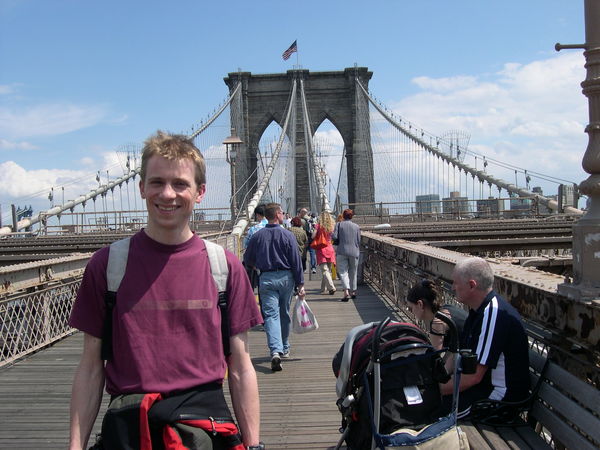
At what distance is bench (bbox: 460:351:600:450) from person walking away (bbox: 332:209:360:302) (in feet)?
20.5

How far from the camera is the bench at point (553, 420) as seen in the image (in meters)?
2.52

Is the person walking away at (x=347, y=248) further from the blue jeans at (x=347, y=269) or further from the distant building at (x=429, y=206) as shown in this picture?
the distant building at (x=429, y=206)

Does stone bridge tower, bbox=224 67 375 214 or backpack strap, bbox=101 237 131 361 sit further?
stone bridge tower, bbox=224 67 375 214

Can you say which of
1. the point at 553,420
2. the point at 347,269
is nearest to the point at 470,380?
the point at 553,420

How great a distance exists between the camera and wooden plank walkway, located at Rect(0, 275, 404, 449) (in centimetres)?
406

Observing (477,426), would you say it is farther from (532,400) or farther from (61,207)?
(61,207)

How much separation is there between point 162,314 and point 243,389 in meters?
0.37

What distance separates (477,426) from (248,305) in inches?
57.6

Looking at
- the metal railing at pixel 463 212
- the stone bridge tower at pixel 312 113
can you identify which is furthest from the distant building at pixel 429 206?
the stone bridge tower at pixel 312 113

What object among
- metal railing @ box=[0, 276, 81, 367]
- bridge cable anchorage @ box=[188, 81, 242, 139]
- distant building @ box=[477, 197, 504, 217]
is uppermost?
bridge cable anchorage @ box=[188, 81, 242, 139]

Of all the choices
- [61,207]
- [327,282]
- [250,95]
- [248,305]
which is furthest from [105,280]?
[250,95]

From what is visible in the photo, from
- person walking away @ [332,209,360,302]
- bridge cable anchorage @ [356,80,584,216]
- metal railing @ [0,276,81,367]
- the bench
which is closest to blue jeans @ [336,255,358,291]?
person walking away @ [332,209,360,302]

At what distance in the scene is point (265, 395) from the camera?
16.4 feet

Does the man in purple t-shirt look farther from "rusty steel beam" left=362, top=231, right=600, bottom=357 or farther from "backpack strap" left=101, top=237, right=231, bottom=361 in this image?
"rusty steel beam" left=362, top=231, right=600, bottom=357
